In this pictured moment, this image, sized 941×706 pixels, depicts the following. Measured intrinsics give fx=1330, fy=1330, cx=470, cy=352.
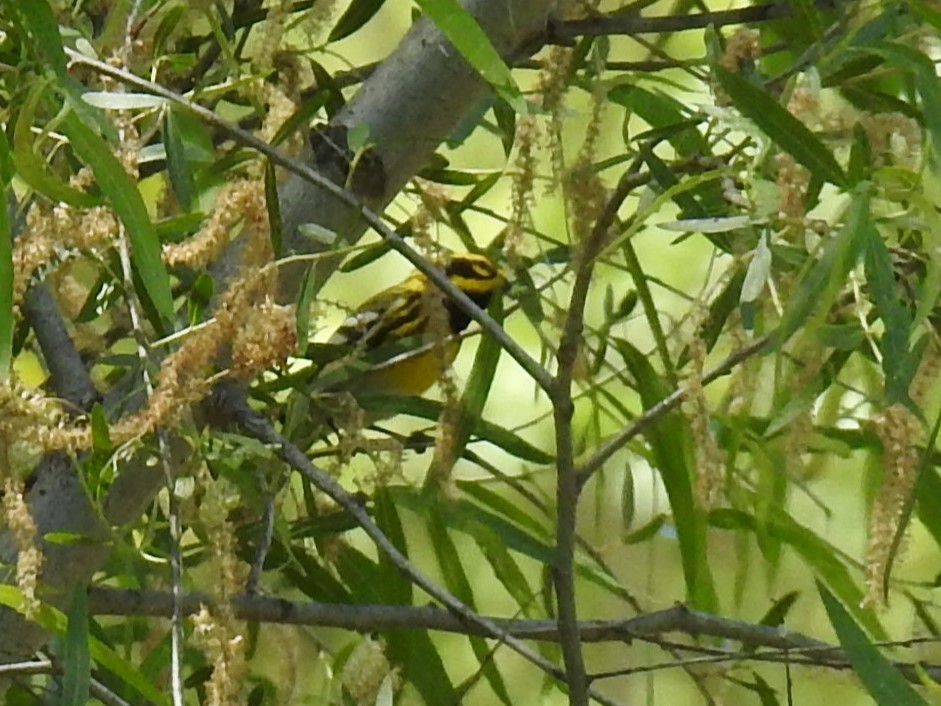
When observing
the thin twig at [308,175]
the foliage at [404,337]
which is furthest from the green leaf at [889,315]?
the thin twig at [308,175]

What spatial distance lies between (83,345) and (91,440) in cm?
26

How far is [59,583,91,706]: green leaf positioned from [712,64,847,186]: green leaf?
0.27m

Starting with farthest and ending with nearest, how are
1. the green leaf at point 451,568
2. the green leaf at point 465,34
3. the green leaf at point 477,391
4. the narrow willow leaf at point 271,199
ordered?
the green leaf at point 451,568
the green leaf at point 477,391
the narrow willow leaf at point 271,199
the green leaf at point 465,34

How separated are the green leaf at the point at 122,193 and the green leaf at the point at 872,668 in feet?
0.78

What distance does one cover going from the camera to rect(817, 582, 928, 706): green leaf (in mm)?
424

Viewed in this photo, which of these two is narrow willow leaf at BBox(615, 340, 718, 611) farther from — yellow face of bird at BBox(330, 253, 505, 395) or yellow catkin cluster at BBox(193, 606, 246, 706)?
yellow catkin cluster at BBox(193, 606, 246, 706)

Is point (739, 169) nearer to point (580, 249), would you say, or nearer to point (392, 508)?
point (580, 249)

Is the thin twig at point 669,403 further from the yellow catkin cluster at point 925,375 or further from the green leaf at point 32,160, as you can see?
the green leaf at point 32,160

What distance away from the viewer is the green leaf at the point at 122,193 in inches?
14.1

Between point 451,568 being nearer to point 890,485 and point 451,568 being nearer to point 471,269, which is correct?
point 471,269

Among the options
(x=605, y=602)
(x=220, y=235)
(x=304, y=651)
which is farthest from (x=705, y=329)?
(x=605, y=602)

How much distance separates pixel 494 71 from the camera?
1.12 feet

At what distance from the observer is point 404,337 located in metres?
0.66

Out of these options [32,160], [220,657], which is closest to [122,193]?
[32,160]
